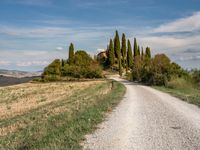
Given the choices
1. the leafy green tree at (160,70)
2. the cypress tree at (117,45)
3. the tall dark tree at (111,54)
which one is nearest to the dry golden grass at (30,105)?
the leafy green tree at (160,70)

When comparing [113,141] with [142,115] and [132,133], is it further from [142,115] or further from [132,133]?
[142,115]

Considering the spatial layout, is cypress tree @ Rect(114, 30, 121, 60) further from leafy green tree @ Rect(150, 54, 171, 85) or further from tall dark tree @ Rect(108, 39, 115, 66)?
leafy green tree @ Rect(150, 54, 171, 85)

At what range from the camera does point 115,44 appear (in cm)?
11138

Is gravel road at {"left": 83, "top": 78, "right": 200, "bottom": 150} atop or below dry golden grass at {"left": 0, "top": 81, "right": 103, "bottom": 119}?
atop

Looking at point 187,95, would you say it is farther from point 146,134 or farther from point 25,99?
point 146,134

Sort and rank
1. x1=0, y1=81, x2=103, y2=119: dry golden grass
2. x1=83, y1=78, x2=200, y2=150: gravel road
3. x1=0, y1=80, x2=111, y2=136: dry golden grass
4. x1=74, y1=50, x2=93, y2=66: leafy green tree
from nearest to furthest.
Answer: x1=83, y1=78, x2=200, y2=150: gravel road → x1=0, y1=80, x2=111, y2=136: dry golden grass → x1=0, y1=81, x2=103, y2=119: dry golden grass → x1=74, y1=50, x2=93, y2=66: leafy green tree

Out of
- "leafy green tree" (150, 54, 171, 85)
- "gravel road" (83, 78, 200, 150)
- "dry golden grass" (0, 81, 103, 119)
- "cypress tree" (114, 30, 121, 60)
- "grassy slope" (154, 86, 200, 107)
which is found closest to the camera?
"gravel road" (83, 78, 200, 150)

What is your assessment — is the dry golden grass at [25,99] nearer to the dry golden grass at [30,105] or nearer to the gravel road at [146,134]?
the dry golden grass at [30,105]

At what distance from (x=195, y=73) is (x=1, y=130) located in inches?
1974

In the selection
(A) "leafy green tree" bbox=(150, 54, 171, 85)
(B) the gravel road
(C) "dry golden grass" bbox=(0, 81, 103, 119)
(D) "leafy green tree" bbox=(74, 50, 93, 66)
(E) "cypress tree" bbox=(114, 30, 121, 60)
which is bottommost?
(C) "dry golden grass" bbox=(0, 81, 103, 119)

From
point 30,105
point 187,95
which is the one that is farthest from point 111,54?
point 30,105

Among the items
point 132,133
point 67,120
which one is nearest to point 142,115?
point 67,120

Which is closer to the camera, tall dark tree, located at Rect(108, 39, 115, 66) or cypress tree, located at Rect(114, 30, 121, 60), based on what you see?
tall dark tree, located at Rect(108, 39, 115, 66)

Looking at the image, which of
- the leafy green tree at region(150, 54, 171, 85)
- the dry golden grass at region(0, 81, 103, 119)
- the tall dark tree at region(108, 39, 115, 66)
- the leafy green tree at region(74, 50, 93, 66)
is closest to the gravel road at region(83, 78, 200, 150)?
the dry golden grass at region(0, 81, 103, 119)
